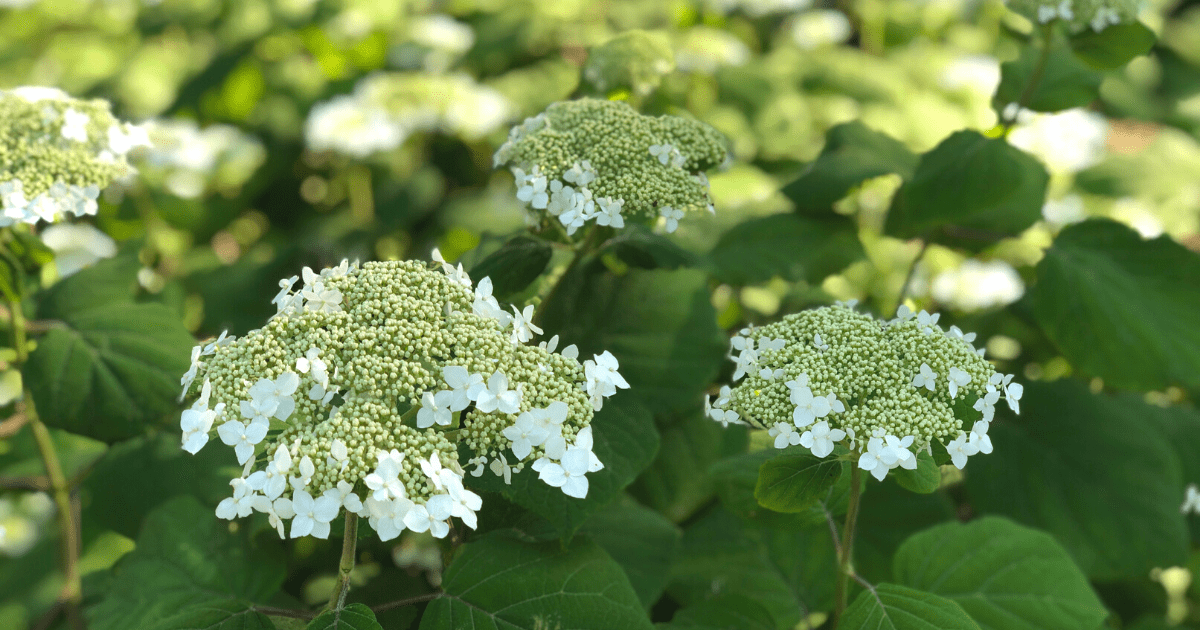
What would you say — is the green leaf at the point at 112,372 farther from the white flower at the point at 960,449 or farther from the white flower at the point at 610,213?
the white flower at the point at 960,449

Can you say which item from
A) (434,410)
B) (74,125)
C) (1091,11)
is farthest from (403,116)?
(434,410)

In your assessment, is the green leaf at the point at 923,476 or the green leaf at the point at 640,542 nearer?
the green leaf at the point at 923,476

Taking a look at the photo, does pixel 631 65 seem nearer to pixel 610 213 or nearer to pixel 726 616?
pixel 610 213

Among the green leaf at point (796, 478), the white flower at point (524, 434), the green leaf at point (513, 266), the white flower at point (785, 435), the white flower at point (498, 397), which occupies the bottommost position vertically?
the green leaf at point (796, 478)

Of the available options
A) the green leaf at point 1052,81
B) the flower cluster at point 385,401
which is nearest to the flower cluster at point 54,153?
the flower cluster at point 385,401

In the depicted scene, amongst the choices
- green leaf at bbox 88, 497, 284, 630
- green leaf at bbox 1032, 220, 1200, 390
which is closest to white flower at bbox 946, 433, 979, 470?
green leaf at bbox 1032, 220, 1200, 390

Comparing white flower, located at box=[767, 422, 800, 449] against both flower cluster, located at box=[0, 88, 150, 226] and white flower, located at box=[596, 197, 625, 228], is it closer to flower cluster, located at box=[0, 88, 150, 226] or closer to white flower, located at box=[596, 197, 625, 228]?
white flower, located at box=[596, 197, 625, 228]
